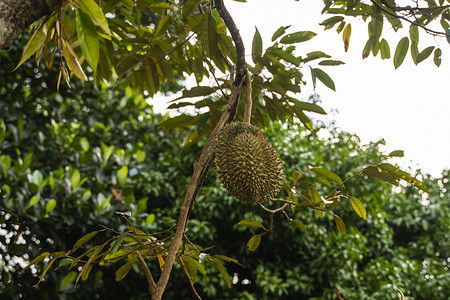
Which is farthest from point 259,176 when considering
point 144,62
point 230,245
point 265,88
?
point 230,245

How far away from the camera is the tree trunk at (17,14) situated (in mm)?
591

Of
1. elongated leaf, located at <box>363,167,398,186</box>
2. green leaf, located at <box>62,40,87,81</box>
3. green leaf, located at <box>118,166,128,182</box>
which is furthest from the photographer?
green leaf, located at <box>118,166,128,182</box>

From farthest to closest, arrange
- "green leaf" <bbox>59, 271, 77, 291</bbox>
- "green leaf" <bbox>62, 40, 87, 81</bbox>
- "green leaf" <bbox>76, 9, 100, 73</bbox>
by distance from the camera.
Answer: "green leaf" <bbox>59, 271, 77, 291</bbox>, "green leaf" <bbox>62, 40, 87, 81</bbox>, "green leaf" <bbox>76, 9, 100, 73</bbox>

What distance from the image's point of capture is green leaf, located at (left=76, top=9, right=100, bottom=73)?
52cm

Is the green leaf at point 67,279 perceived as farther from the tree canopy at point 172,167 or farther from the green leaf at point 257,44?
the green leaf at point 257,44

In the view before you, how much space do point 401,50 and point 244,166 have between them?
0.62 metres

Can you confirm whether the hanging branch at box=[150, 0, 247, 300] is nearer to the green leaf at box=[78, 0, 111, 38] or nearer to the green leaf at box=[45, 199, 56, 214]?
the green leaf at box=[78, 0, 111, 38]

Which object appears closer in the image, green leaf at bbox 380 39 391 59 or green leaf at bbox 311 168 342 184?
green leaf at bbox 311 168 342 184

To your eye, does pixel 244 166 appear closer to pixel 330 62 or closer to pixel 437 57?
pixel 330 62

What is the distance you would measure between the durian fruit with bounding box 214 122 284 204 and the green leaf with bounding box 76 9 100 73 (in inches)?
12.0

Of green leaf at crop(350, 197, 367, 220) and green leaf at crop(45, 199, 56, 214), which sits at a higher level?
green leaf at crop(350, 197, 367, 220)

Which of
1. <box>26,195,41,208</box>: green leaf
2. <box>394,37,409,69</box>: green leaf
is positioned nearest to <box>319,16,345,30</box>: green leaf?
<box>394,37,409,69</box>: green leaf

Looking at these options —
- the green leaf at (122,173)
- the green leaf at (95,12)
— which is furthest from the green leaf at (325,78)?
the green leaf at (122,173)

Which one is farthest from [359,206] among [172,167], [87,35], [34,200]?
[172,167]
